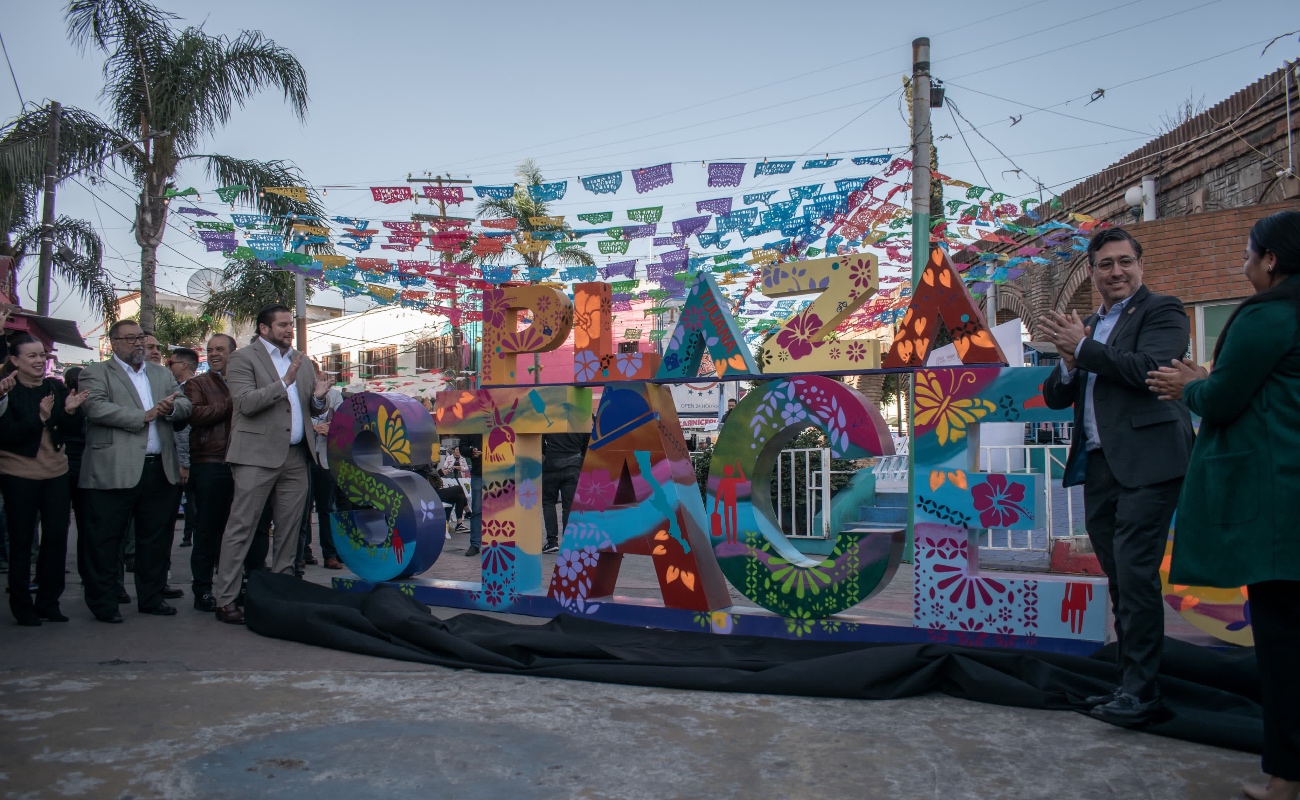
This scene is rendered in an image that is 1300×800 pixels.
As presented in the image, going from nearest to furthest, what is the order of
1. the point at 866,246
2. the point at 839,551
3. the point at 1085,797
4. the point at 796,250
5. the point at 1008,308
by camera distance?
the point at 1085,797 < the point at 839,551 < the point at 796,250 < the point at 866,246 < the point at 1008,308

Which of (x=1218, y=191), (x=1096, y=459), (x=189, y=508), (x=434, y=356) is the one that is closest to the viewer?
(x=1096, y=459)

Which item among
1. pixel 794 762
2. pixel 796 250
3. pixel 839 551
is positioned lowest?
pixel 794 762

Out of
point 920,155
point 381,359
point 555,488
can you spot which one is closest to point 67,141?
point 555,488

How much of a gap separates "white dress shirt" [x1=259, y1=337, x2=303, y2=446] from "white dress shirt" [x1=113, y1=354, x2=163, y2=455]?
81 cm

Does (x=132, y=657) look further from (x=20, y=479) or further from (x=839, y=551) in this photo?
(x=839, y=551)

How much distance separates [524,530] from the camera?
6.15 m

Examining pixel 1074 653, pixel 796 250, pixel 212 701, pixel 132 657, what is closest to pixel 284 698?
pixel 212 701

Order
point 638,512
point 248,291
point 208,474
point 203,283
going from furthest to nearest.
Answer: point 203,283 → point 248,291 → point 208,474 → point 638,512

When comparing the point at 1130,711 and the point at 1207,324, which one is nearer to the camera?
the point at 1130,711

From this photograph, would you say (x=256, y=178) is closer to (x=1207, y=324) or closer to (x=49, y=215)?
(x=49, y=215)

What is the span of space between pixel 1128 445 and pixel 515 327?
3.80 metres

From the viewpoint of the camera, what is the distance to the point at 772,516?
5.56 m

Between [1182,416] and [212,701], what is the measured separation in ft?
13.9

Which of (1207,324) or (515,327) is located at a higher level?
(1207,324)
